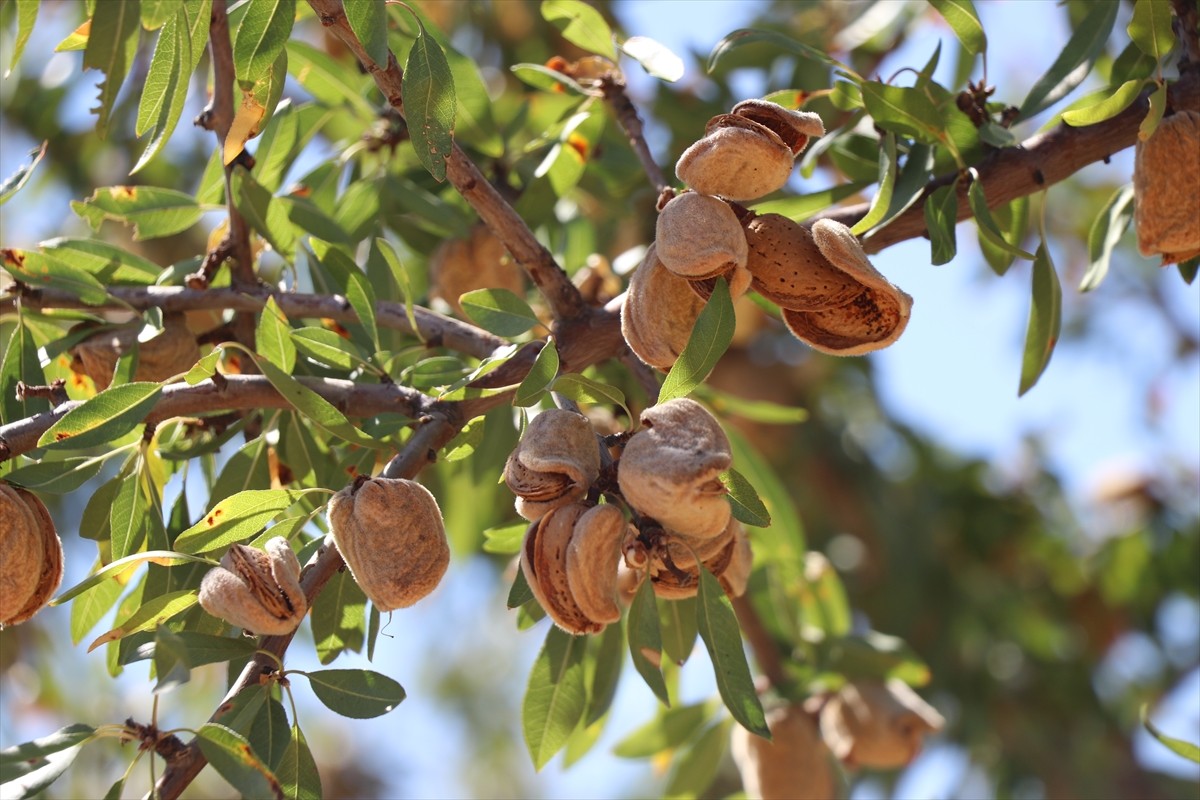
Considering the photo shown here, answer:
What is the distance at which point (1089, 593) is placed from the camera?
2.80 m

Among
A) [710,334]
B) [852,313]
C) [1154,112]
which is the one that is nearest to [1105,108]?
[1154,112]

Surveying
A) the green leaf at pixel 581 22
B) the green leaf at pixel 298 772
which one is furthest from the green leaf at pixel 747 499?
the green leaf at pixel 581 22

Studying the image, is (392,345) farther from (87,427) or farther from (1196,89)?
(1196,89)

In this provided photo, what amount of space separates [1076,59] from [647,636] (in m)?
0.74

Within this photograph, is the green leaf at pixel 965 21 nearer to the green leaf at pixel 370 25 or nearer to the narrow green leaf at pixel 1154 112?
the narrow green leaf at pixel 1154 112

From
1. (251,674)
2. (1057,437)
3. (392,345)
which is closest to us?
(251,674)

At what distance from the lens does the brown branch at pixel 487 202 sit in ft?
3.07

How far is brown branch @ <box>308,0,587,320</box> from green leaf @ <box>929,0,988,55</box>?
459 millimetres

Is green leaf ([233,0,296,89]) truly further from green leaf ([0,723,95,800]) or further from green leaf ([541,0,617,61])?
green leaf ([0,723,95,800])

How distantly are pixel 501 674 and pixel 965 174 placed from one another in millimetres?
3282

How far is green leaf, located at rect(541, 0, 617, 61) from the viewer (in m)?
1.29

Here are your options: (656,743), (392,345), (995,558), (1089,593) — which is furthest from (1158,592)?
(392,345)

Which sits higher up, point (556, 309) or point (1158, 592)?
point (556, 309)

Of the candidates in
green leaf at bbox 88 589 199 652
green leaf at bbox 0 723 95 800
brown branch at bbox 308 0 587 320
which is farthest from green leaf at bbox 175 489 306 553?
brown branch at bbox 308 0 587 320
